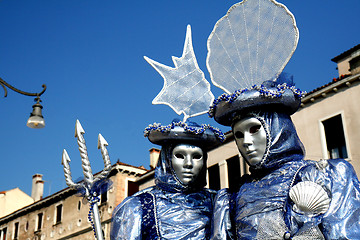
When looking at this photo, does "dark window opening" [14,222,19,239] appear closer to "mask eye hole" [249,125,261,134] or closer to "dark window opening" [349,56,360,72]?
"dark window opening" [349,56,360,72]

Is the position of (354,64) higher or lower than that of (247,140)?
higher

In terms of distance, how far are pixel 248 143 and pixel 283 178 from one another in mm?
367

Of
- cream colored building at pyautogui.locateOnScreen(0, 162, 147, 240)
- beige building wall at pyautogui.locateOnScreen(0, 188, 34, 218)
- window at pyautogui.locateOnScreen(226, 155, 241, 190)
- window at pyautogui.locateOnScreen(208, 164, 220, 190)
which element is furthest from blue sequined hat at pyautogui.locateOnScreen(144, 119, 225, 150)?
beige building wall at pyautogui.locateOnScreen(0, 188, 34, 218)

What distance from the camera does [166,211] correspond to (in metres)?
4.48

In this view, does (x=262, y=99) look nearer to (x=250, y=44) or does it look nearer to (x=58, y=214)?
(x=250, y=44)

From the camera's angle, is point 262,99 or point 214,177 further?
point 214,177

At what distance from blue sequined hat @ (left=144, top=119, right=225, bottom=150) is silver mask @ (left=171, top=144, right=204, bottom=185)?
68 mm

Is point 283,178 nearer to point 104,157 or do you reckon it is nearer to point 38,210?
point 104,157

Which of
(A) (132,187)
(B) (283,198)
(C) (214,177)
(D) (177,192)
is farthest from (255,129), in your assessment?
(A) (132,187)

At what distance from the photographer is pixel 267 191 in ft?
12.3

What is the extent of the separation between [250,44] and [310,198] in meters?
1.47

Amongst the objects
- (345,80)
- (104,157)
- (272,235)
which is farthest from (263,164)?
(345,80)

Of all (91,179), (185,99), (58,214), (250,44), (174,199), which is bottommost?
(174,199)

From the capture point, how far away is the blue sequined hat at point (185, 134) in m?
4.60
